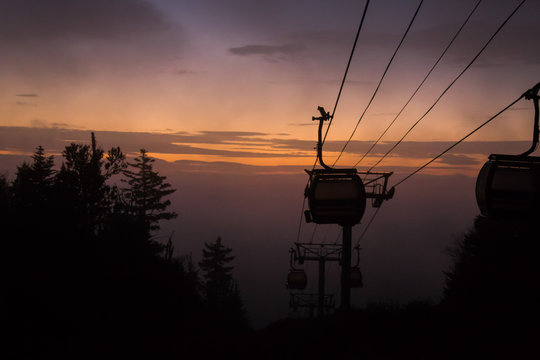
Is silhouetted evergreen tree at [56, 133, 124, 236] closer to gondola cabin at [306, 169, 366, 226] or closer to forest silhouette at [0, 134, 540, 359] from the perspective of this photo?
forest silhouette at [0, 134, 540, 359]

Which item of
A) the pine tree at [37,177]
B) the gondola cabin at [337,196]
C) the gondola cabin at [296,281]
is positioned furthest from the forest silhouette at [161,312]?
the pine tree at [37,177]

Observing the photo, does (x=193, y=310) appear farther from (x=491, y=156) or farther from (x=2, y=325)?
(x=491, y=156)

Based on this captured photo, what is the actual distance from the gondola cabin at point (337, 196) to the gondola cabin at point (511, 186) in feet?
10.3

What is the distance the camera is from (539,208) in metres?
8.48

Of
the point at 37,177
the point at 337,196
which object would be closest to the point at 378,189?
the point at 337,196

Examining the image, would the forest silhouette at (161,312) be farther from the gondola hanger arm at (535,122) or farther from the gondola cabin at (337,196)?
the gondola cabin at (337,196)

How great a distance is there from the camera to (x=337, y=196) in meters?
11.3

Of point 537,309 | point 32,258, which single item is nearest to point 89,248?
point 32,258

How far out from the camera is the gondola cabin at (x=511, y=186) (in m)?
8.50

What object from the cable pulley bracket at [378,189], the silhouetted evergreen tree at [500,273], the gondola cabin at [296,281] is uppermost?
the cable pulley bracket at [378,189]

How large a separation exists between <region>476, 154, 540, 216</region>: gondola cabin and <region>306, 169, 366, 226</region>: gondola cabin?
315 cm

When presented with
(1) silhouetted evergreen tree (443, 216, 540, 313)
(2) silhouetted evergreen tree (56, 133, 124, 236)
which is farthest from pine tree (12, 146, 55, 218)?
(1) silhouetted evergreen tree (443, 216, 540, 313)

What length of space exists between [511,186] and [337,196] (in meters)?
3.93

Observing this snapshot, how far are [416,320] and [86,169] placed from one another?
36425mm
